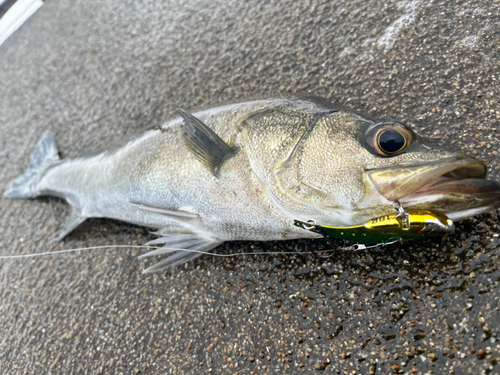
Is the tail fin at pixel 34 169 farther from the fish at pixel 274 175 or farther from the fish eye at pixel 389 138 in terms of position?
the fish eye at pixel 389 138

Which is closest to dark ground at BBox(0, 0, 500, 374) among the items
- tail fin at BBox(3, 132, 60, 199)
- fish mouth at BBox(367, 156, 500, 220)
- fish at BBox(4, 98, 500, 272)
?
tail fin at BBox(3, 132, 60, 199)

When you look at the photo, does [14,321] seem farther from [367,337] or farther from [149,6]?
[149,6]

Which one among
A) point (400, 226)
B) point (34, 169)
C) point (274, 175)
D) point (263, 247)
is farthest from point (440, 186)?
point (34, 169)

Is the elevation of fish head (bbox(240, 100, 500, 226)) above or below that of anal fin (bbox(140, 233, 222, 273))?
above

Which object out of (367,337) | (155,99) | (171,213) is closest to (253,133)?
(171,213)

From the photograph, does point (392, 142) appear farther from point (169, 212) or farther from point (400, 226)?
point (169, 212)

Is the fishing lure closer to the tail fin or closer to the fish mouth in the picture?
the fish mouth

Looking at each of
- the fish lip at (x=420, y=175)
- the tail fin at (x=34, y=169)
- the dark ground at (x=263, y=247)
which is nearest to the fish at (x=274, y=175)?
the fish lip at (x=420, y=175)
